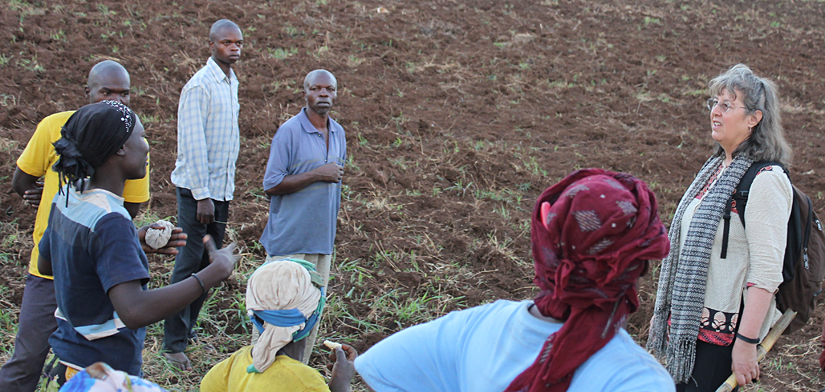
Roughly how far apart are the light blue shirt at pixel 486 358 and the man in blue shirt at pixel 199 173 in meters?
2.41

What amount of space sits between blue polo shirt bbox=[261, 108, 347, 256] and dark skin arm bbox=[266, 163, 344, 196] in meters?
0.03

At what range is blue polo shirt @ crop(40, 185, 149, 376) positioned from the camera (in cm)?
198

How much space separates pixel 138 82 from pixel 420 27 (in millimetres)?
5476

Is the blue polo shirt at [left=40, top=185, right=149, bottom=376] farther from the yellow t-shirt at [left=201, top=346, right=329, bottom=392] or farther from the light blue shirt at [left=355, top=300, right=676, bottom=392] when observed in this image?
the light blue shirt at [left=355, top=300, right=676, bottom=392]

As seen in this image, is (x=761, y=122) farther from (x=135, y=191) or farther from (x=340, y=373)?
(x=135, y=191)

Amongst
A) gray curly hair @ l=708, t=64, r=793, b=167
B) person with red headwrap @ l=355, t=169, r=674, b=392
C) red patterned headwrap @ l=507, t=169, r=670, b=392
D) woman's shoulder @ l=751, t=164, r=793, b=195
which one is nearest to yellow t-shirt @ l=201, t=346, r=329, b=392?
person with red headwrap @ l=355, t=169, r=674, b=392

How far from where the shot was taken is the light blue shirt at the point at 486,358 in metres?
1.30

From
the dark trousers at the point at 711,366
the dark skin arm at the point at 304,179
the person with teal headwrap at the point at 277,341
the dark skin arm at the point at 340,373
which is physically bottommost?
the dark trousers at the point at 711,366

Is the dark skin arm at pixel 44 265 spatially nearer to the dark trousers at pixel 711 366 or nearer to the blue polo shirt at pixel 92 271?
the blue polo shirt at pixel 92 271

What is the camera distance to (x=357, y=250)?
5156mm

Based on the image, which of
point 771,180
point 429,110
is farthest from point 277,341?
point 429,110

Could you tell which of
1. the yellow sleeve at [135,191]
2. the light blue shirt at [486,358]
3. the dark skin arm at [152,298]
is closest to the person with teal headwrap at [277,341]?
the dark skin arm at [152,298]

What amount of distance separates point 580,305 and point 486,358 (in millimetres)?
245

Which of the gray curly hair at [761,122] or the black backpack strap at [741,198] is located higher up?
the gray curly hair at [761,122]
